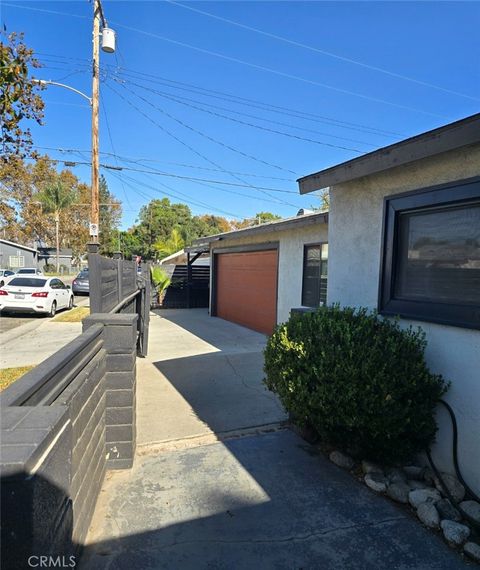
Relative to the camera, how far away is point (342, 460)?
322 cm

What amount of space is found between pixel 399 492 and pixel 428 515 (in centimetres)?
28

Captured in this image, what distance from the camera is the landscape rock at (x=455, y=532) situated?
7.52 feet

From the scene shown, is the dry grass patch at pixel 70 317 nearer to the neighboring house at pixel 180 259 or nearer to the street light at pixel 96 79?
the street light at pixel 96 79

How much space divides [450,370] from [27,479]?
291 cm

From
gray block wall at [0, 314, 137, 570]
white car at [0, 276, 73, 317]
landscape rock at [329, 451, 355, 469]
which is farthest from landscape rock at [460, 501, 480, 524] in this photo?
white car at [0, 276, 73, 317]

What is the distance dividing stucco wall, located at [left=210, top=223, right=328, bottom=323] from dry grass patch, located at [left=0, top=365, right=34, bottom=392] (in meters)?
5.70

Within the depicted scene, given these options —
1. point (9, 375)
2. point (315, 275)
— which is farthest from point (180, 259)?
point (9, 375)

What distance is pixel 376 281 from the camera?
361 cm

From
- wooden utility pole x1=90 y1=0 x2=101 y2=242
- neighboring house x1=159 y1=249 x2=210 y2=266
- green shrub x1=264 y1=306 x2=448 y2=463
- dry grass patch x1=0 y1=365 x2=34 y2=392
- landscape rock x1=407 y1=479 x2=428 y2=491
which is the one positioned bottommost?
dry grass patch x1=0 y1=365 x2=34 y2=392

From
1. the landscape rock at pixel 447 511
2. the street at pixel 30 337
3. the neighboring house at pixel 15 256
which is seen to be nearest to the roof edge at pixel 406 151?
the landscape rock at pixel 447 511

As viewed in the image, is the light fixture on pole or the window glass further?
the light fixture on pole

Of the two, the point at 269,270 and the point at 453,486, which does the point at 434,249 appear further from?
the point at 269,270

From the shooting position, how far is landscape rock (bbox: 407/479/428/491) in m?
2.87

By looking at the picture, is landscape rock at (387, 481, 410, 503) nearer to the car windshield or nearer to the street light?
the street light
